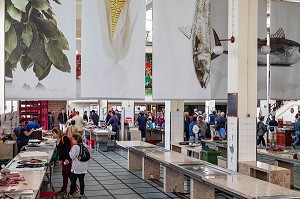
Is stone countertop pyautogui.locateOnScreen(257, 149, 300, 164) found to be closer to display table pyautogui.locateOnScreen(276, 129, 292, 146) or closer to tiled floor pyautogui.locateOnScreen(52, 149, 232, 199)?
tiled floor pyautogui.locateOnScreen(52, 149, 232, 199)

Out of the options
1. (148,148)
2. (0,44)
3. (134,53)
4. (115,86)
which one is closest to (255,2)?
(134,53)

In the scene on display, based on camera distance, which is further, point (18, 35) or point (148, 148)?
point (148, 148)

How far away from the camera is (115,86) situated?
8523 mm

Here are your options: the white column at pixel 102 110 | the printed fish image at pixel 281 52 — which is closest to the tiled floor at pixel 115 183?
the printed fish image at pixel 281 52

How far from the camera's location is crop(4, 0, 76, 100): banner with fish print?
7930 mm

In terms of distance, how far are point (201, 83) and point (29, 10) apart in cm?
369

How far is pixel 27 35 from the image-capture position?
805 cm

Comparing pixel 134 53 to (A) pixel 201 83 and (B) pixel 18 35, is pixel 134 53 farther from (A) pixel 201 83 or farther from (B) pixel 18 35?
(B) pixel 18 35

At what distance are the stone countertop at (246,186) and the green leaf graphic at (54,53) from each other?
3.44m

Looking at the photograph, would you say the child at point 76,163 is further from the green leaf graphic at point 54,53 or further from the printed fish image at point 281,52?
the printed fish image at point 281,52

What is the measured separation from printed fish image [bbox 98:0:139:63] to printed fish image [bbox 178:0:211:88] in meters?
1.24

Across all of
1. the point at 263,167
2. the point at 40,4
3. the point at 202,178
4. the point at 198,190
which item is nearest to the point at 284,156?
the point at 263,167

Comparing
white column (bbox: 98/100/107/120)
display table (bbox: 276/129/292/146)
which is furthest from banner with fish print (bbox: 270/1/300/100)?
white column (bbox: 98/100/107/120)

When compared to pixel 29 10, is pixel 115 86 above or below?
below
